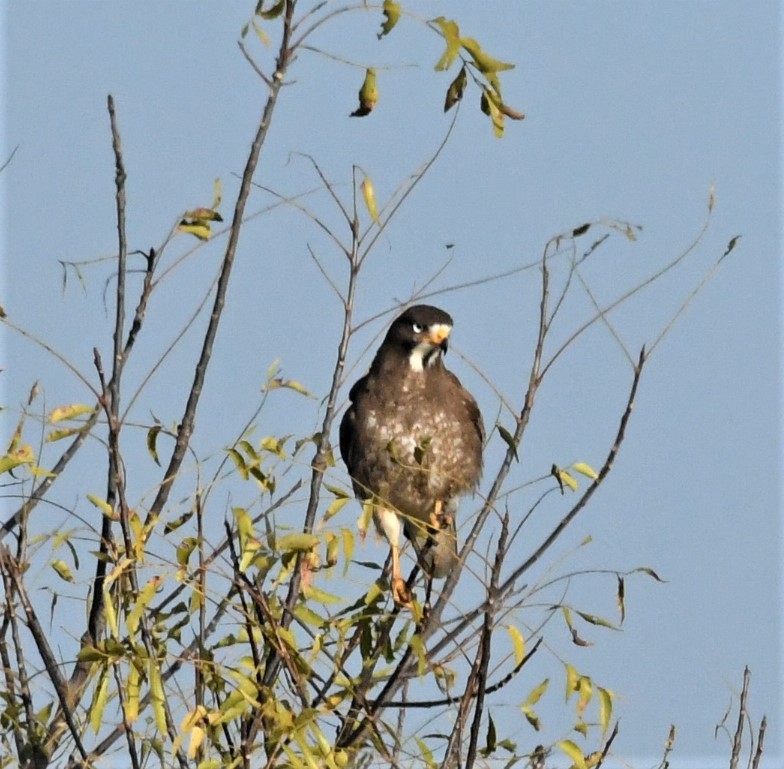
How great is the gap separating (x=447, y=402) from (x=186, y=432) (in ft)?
10.3

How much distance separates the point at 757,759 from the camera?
3959 millimetres

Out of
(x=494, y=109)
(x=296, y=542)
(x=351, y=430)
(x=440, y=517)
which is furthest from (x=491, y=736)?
(x=351, y=430)

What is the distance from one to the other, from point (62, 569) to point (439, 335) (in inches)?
128

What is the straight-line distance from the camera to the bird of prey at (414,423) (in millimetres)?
6539

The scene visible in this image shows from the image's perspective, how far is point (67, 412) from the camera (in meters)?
3.62

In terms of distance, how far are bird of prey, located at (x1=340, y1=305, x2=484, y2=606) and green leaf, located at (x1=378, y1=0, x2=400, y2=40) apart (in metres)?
3.11

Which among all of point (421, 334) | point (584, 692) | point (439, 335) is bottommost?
point (584, 692)

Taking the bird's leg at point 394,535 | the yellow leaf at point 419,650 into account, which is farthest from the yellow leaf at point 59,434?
the bird's leg at point 394,535

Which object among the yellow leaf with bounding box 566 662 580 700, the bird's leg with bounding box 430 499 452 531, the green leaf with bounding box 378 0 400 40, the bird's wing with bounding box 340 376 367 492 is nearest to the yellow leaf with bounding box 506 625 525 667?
the yellow leaf with bounding box 566 662 580 700

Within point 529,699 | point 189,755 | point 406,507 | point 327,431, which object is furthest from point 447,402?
point 189,755

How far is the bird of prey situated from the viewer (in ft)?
21.5

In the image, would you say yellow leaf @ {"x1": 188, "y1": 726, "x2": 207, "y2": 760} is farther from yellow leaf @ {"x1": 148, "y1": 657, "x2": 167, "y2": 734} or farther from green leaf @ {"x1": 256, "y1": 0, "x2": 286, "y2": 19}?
green leaf @ {"x1": 256, "y1": 0, "x2": 286, "y2": 19}

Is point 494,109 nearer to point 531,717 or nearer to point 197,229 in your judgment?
point 197,229

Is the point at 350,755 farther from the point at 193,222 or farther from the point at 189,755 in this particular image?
the point at 193,222
